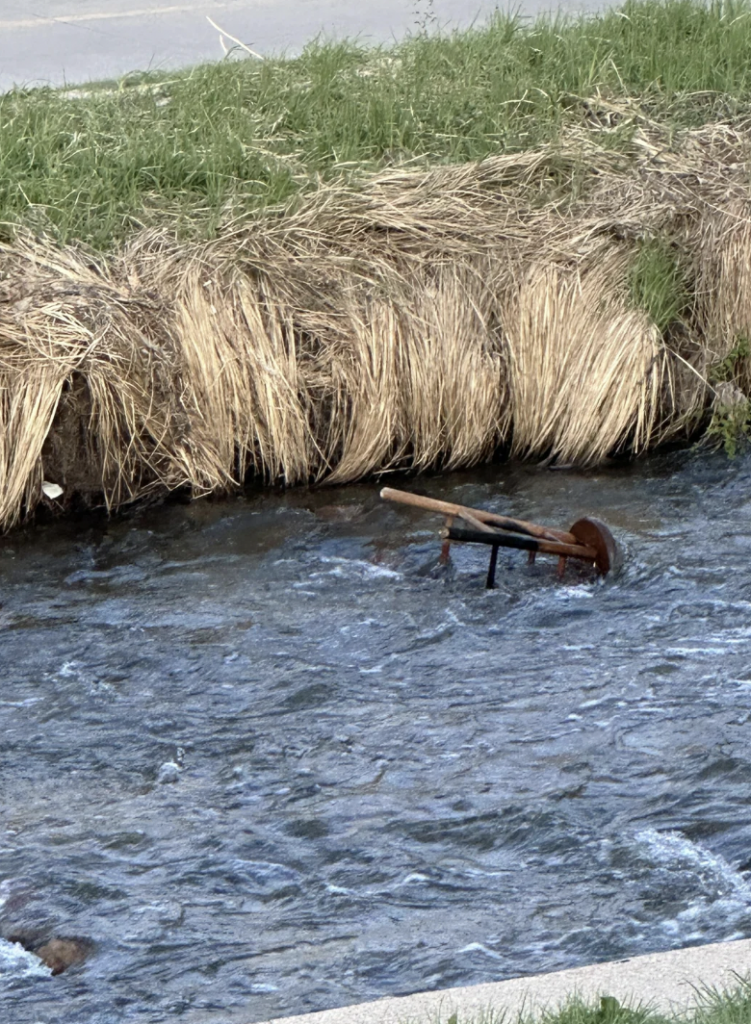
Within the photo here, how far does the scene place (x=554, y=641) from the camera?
5422 mm

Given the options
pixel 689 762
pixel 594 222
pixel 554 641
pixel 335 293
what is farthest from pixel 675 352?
pixel 689 762

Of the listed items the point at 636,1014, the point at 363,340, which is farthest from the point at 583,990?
the point at 363,340

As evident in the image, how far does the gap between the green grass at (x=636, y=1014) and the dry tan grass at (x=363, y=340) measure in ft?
14.2

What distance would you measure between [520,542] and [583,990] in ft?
9.52

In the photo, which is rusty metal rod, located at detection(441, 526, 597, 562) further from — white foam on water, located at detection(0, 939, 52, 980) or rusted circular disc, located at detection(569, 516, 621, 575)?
white foam on water, located at detection(0, 939, 52, 980)

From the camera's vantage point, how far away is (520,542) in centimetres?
571

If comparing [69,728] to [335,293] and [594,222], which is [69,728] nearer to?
[335,293]

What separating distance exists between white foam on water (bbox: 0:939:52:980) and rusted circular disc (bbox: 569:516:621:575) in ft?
9.64

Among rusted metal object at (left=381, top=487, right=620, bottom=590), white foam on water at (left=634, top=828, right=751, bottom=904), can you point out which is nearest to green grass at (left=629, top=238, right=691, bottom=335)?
rusted metal object at (left=381, top=487, right=620, bottom=590)

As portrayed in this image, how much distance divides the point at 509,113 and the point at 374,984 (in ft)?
19.5

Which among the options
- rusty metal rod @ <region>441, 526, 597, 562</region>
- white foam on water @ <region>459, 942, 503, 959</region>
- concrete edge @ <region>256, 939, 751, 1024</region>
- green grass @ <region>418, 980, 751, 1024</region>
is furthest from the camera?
rusty metal rod @ <region>441, 526, 597, 562</region>

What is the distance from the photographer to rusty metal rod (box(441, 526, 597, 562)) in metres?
5.57

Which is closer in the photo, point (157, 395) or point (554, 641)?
point (554, 641)

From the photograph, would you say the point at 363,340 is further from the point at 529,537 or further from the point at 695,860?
the point at 695,860
